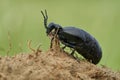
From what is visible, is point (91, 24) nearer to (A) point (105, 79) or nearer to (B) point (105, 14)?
(B) point (105, 14)

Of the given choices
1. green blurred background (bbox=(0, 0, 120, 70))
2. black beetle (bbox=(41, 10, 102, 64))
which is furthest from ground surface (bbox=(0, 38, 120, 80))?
green blurred background (bbox=(0, 0, 120, 70))

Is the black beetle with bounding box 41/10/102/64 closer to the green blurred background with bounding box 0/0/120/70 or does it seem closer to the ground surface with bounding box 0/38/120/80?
the ground surface with bounding box 0/38/120/80

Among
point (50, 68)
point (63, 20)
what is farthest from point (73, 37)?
point (63, 20)

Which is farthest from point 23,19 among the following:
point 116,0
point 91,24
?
point 116,0

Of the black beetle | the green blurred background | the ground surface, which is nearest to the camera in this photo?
the ground surface

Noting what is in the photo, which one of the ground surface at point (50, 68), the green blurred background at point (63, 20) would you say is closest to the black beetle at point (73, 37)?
the ground surface at point (50, 68)

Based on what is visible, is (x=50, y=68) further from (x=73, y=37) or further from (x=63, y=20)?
(x=63, y=20)
